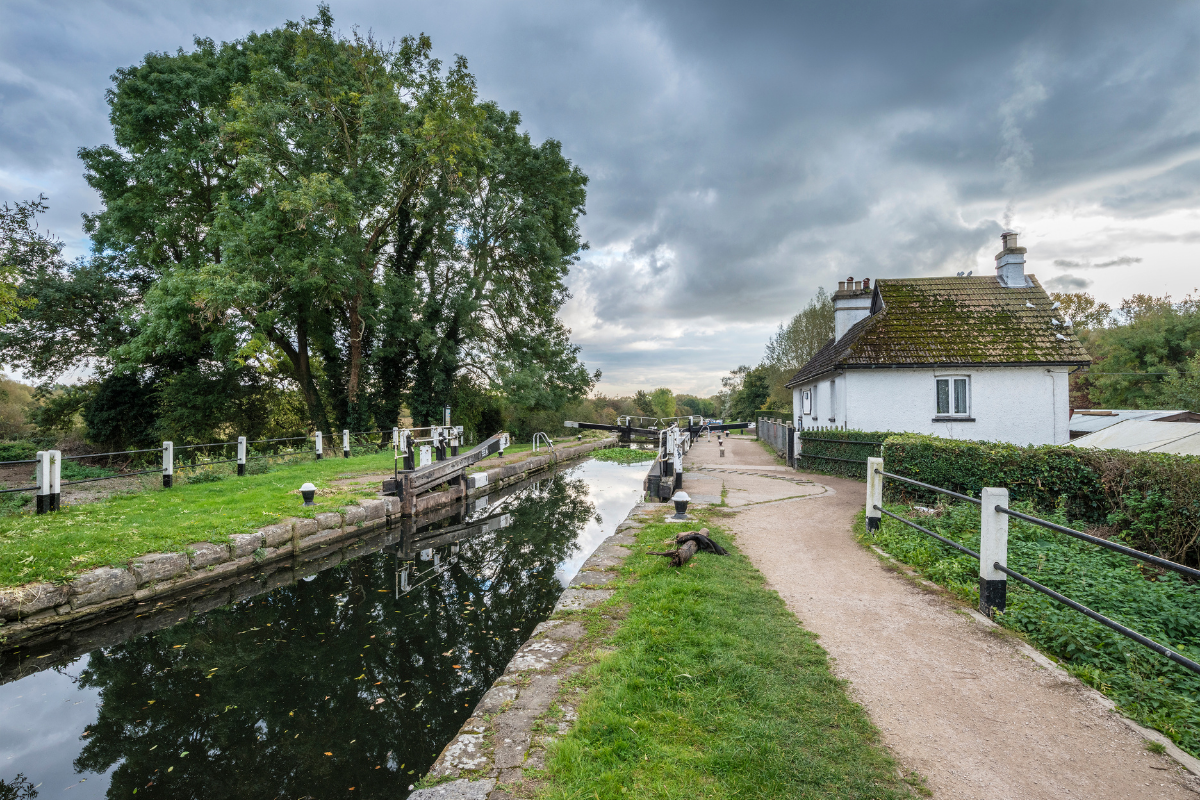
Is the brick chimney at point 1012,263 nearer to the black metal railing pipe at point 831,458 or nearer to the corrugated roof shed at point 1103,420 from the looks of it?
the corrugated roof shed at point 1103,420

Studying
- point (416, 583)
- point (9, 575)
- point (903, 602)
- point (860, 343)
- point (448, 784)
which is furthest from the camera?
point (860, 343)

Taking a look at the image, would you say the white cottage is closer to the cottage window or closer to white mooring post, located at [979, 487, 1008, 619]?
the cottage window

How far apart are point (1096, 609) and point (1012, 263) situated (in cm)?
1650

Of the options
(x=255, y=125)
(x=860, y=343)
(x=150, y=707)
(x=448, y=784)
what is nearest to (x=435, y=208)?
(x=255, y=125)

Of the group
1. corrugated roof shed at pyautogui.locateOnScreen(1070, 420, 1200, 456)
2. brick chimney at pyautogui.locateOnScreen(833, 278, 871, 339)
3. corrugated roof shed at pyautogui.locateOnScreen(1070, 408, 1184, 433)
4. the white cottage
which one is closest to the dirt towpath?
corrugated roof shed at pyautogui.locateOnScreen(1070, 420, 1200, 456)

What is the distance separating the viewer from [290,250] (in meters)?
16.3

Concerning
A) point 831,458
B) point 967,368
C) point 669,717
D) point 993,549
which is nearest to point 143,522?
point 669,717

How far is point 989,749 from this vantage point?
263 cm

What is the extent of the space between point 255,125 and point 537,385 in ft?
42.1

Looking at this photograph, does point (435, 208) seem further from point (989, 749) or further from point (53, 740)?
point (989, 749)


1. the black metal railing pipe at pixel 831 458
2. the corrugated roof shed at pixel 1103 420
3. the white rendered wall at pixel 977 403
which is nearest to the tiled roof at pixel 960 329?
the white rendered wall at pixel 977 403

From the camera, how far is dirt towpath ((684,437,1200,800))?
239 centimetres

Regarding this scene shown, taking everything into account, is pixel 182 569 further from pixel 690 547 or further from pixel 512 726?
pixel 690 547

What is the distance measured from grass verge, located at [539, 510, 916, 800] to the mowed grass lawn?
6.09 meters
